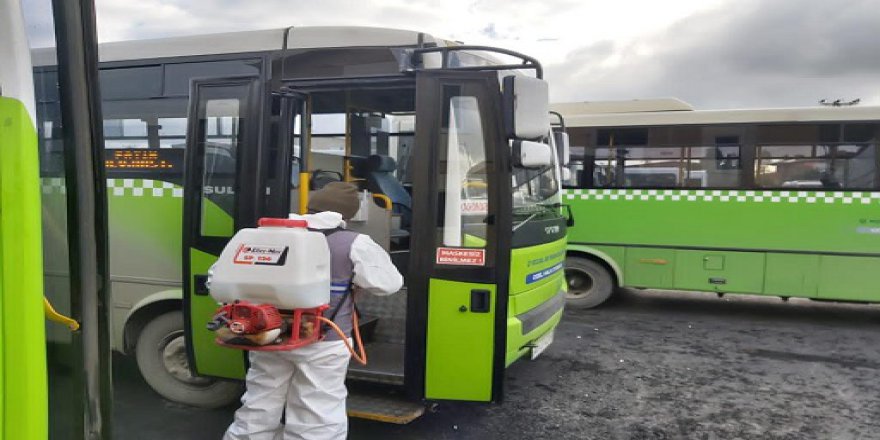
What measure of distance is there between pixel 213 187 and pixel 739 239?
630 centimetres

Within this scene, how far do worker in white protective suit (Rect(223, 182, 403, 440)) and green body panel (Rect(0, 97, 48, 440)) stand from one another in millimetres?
1839

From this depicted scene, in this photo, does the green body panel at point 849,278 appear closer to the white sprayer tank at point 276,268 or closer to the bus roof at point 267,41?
the bus roof at point 267,41

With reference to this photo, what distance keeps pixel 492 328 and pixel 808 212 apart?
5584 mm

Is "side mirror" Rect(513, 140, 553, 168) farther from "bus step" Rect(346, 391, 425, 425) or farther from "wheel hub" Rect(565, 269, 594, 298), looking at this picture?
"wheel hub" Rect(565, 269, 594, 298)

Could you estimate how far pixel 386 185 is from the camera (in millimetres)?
5508

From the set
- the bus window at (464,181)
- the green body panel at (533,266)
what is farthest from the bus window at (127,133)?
the green body panel at (533,266)

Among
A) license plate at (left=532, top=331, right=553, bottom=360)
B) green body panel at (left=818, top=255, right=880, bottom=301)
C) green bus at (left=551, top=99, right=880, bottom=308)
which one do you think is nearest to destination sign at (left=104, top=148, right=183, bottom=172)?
license plate at (left=532, top=331, right=553, bottom=360)

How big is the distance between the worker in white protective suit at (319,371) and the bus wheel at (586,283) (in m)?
5.53

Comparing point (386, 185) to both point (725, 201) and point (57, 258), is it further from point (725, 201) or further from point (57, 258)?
point (725, 201)

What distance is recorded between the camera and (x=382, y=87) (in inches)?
161

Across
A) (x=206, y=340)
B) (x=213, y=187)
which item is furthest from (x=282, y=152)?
(x=206, y=340)

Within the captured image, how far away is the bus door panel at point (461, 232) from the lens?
151 inches

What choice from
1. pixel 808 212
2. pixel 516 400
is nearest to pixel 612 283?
pixel 808 212

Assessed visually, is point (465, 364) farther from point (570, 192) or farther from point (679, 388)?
point (570, 192)
